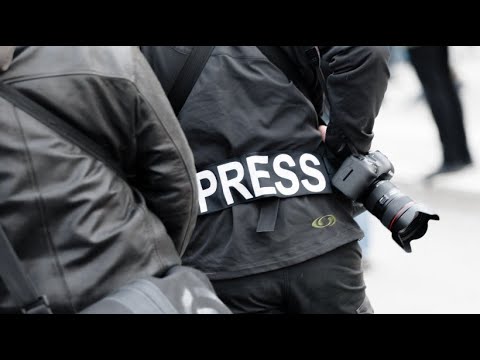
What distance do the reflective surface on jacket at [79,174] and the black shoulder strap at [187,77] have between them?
0.74m

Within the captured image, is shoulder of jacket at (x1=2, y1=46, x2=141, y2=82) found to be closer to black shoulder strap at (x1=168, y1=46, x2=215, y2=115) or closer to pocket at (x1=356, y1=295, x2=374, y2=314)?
black shoulder strap at (x1=168, y1=46, x2=215, y2=115)

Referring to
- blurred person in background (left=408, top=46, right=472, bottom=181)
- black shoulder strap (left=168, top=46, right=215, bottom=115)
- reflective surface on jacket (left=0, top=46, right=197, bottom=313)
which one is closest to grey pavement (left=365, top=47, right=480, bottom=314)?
blurred person in background (left=408, top=46, right=472, bottom=181)

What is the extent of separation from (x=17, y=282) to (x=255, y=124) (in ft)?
3.78

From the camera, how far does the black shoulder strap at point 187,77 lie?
2391 millimetres

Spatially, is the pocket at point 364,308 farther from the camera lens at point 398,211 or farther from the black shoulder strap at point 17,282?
the black shoulder strap at point 17,282

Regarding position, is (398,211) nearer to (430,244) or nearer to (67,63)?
(67,63)

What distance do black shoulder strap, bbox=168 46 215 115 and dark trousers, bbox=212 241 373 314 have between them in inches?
23.4

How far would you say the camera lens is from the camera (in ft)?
8.45

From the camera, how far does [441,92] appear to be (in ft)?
19.8

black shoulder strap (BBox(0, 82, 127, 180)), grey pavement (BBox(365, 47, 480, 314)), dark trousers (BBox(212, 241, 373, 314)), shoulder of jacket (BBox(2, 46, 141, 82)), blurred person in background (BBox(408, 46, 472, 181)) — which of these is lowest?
grey pavement (BBox(365, 47, 480, 314))
